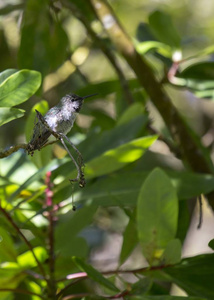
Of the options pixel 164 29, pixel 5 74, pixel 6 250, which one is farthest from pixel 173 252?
pixel 164 29

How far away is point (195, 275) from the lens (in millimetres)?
913

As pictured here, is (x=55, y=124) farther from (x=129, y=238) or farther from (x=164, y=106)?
(x=164, y=106)

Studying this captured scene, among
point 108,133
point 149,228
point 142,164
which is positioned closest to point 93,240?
point 142,164

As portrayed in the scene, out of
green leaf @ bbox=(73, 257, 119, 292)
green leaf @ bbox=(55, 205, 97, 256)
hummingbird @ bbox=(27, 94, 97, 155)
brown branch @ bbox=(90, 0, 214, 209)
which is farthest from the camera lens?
brown branch @ bbox=(90, 0, 214, 209)

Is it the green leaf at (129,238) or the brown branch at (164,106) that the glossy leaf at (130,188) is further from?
the brown branch at (164,106)

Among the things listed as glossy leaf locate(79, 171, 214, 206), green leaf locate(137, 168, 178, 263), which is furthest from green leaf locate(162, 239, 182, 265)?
glossy leaf locate(79, 171, 214, 206)

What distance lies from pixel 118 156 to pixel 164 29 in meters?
0.52

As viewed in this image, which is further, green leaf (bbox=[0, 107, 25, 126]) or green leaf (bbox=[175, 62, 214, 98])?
green leaf (bbox=[175, 62, 214, 98])

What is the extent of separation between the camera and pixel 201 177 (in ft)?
3.39

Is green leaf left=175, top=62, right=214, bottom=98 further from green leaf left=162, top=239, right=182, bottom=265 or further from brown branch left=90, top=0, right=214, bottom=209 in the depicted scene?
green leaf left=162, top=239, right=182, bottom=265

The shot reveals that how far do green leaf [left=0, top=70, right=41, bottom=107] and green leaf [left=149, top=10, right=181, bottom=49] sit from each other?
62 cm

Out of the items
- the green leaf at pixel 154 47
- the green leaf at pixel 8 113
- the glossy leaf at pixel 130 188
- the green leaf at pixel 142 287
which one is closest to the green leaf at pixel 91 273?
the green leaf at pixel 142 287

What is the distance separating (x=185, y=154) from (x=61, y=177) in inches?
16.6

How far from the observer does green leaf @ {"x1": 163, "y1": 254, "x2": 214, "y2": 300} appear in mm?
895
